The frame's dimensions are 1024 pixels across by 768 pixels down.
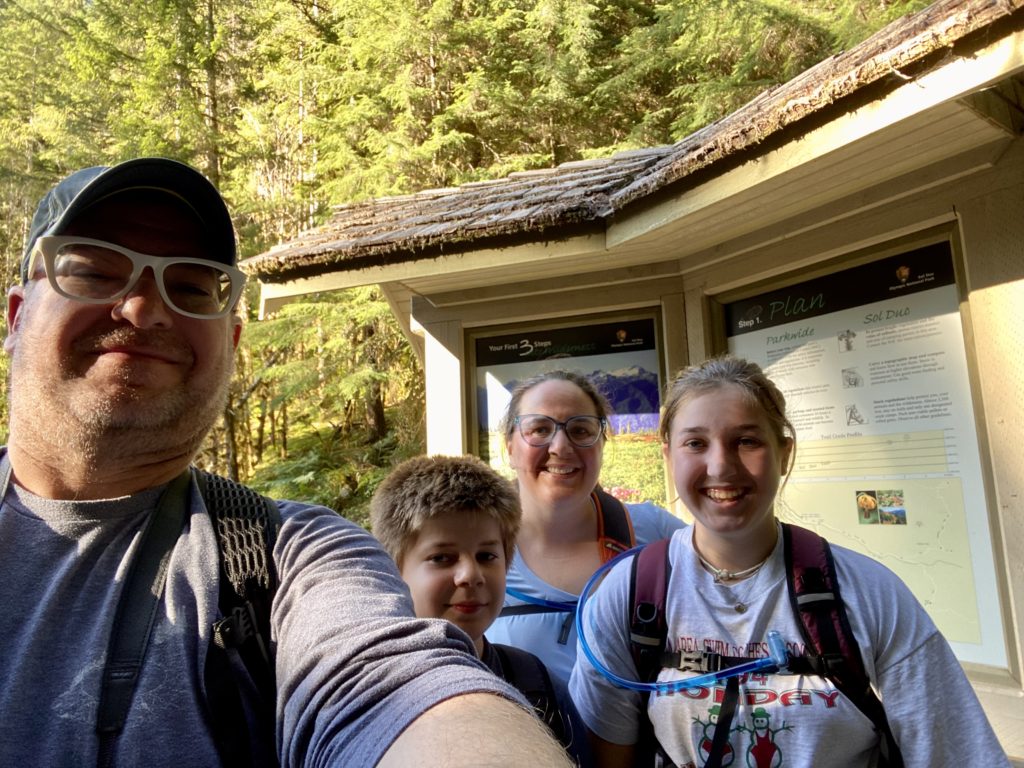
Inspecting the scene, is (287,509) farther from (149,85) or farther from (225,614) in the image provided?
(149,85)

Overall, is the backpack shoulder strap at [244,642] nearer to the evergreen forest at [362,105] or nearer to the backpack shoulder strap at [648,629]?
the backpack shoulder strap at [648,629]

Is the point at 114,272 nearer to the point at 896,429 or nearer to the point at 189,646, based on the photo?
the point at 189,646

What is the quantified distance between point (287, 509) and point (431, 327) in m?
3.68

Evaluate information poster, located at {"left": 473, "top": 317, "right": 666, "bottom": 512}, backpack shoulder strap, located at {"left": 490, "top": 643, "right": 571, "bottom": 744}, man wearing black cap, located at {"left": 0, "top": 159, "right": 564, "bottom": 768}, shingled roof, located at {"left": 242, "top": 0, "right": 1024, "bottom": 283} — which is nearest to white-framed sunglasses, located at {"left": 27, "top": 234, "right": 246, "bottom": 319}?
man wearing black cap, located at {"left": 0, "top": 159, "right": 564, "bottom": 768}

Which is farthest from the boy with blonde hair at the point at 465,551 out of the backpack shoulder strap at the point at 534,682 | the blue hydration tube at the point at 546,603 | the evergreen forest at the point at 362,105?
the evergreen forest at the point at 362,105

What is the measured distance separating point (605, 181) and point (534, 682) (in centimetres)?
327

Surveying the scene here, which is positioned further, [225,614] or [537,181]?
[537,181]

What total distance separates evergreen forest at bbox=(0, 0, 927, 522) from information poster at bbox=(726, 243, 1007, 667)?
31.7 ft

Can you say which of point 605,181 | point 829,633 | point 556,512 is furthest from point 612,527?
point 605,181

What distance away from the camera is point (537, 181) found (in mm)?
5277

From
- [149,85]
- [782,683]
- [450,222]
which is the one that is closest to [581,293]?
[450,222]

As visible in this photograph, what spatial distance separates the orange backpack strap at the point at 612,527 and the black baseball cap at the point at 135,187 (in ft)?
5.50

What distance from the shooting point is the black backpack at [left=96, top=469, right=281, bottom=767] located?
1129mm

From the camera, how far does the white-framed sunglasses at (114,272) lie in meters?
1.38
